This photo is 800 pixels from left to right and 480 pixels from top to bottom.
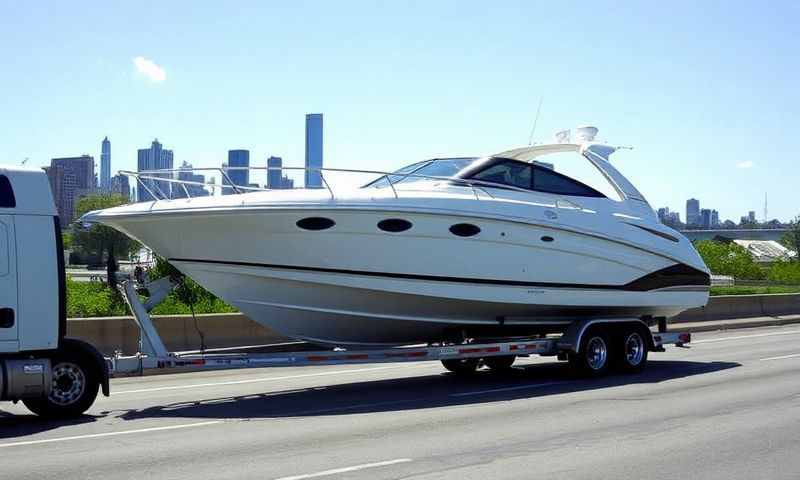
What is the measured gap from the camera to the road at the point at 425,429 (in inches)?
293

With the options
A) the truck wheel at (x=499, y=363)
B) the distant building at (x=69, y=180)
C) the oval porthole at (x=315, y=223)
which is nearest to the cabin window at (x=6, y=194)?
the distant building at (x=69, y=180)

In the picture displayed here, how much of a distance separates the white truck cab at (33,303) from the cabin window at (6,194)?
0.4 inches

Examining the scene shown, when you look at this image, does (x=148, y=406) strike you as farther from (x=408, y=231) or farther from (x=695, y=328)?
(x=695, y=328)

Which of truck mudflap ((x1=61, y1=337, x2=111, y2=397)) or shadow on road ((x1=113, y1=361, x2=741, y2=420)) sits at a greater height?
truck mudflap ((x1=61, y1=337, x2=111, y2=397))

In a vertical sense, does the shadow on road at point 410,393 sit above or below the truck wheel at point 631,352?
below

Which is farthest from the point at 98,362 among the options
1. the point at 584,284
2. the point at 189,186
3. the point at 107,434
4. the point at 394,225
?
the point at 584,284

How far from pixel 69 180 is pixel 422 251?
309 inches

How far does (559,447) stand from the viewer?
834 cm

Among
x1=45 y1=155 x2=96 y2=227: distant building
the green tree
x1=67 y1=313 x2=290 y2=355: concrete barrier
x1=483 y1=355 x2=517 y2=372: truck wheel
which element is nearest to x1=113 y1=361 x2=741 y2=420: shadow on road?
x1=483 y1=355 x2=517 y2=372: truck wheel

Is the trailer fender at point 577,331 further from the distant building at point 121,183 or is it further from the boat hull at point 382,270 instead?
the distant building at point 121,183

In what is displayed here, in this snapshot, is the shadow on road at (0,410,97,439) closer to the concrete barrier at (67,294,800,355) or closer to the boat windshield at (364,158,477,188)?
the concrete barrier at (67,294,800,355)

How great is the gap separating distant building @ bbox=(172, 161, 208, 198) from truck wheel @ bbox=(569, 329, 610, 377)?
5.95 meters

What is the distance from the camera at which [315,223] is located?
11828 mm

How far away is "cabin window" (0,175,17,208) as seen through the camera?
954cm
